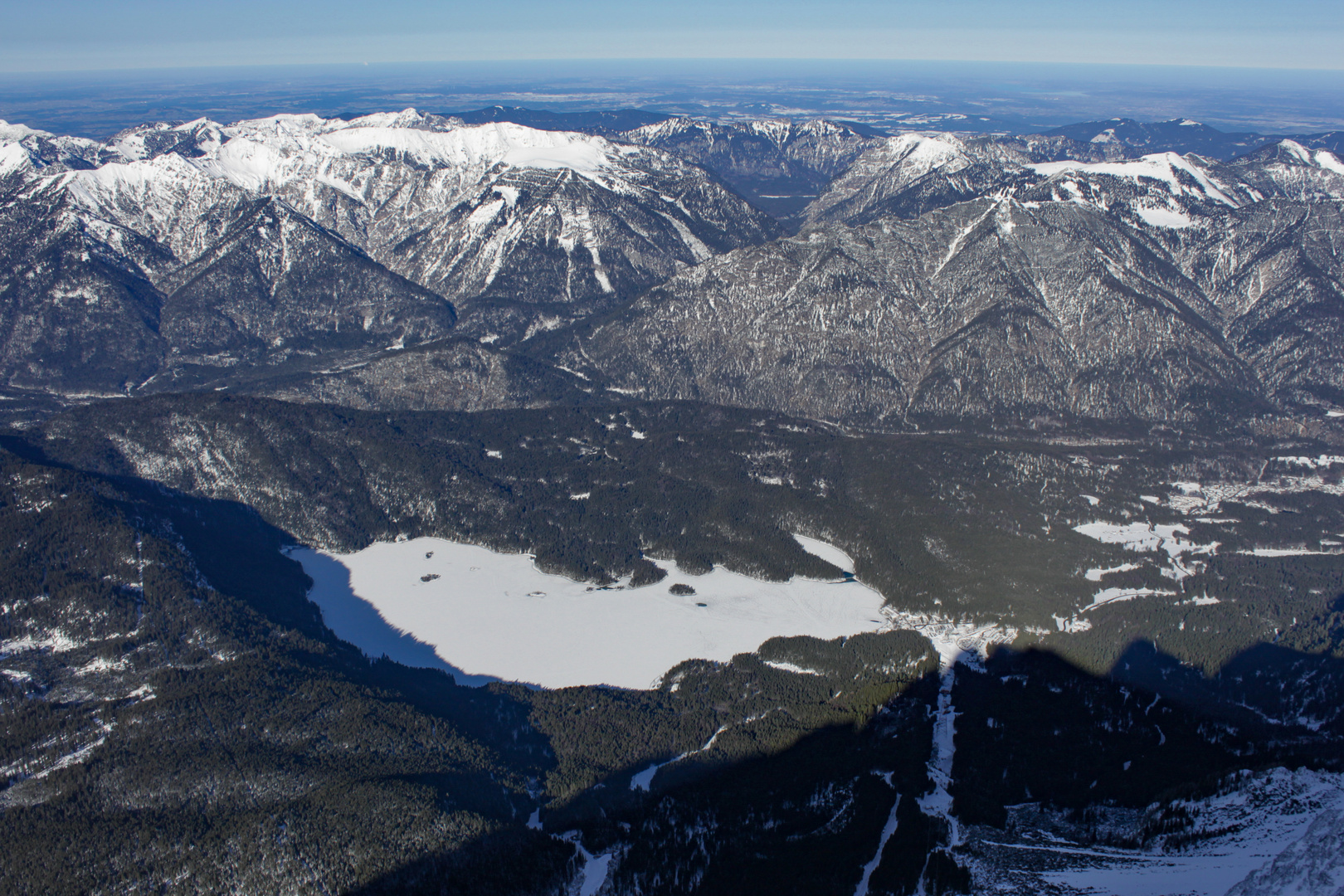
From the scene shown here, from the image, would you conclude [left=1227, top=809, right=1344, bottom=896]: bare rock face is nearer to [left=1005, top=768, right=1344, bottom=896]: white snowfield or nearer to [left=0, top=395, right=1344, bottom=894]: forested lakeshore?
[left=1005, top=768, right=1344, bottom=896]: white snowfield

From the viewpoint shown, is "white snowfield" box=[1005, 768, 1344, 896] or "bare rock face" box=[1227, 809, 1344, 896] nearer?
"bare rock face" box=[1227, 809, 1344, 896]

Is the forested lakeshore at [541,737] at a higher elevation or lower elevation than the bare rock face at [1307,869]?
lower

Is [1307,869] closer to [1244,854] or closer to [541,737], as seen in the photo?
[1244,854]

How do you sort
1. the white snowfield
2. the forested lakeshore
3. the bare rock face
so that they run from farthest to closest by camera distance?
the forested lakeshore < the white snowfield < the bare rock face

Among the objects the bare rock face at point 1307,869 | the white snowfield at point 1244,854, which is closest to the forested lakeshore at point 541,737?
the white snowfield at point 1244,854

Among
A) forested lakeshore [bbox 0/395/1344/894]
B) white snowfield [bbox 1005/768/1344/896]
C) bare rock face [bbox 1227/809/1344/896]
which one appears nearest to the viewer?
bare rock face [bbox 1227/809/1344/896]

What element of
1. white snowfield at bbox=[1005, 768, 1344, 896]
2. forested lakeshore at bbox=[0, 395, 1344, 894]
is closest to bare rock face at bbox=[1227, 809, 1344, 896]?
white snowfield at bbox=[1005, 768, 1344, 896]

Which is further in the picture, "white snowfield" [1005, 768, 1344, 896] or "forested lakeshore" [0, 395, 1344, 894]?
"forested lakeshore" [0, 395, 1344, 894]

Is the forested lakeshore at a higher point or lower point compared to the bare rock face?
lower

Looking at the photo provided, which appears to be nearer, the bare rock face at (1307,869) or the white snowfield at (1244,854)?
the bare rock face at (1307,869)

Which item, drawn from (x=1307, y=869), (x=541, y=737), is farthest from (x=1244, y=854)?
(x=541, y=737)

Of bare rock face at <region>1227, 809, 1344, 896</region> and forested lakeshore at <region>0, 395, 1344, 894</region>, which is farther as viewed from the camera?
forested lakeshore at <region>0, 395, 1344, 894</region>

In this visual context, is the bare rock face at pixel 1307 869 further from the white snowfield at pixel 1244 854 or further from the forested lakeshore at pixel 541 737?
the forested lakeshore at pixel 541 737
